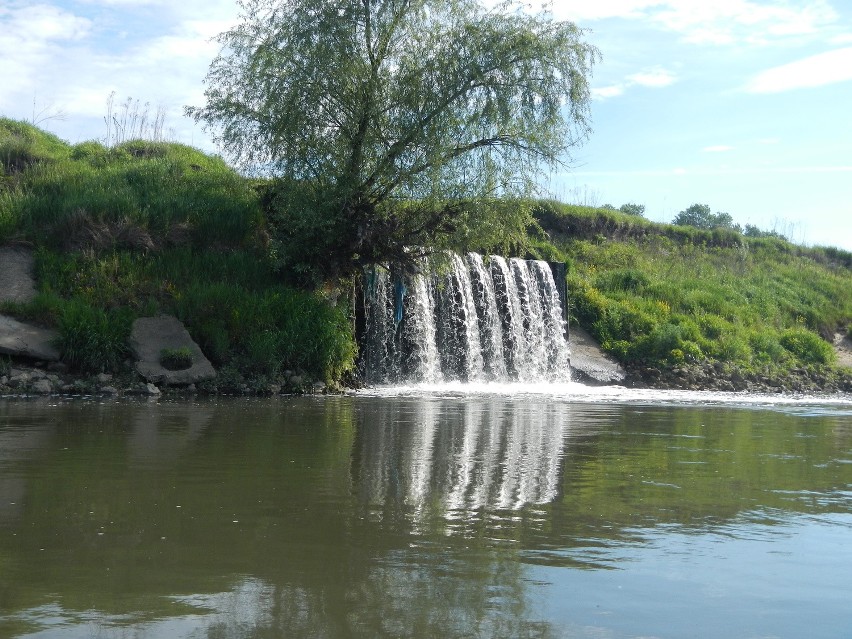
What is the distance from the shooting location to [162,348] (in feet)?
56.3

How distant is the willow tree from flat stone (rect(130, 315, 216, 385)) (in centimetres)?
316

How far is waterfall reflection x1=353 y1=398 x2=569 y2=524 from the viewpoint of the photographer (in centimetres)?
652

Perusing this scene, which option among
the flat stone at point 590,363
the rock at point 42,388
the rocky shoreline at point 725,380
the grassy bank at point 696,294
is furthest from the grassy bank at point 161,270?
the grassy bank at point 696,294

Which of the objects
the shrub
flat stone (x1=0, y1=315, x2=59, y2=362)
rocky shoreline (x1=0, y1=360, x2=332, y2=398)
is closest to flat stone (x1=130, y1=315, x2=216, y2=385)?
rocky shoreline (x1=0, y1=360, x2=332, y2=398)

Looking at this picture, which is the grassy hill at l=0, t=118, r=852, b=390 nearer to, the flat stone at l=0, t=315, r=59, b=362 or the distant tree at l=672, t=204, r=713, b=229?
the flat stone at l=0, t=315, r=59, b=362

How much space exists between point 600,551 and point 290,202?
49.8ft

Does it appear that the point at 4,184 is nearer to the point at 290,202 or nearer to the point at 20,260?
the point at 20,260

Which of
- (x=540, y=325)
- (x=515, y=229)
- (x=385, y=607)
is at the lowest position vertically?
(x=385, y=607)

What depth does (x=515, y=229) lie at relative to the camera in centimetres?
2094

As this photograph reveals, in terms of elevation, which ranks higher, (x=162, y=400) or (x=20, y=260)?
(x=20, y=260)

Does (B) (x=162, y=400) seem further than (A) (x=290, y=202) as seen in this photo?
No

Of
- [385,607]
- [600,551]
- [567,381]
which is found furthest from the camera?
[567,381]

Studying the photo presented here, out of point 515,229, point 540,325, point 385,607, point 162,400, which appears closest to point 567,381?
point 540,325

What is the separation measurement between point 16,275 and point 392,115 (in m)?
8.24
